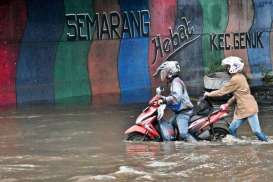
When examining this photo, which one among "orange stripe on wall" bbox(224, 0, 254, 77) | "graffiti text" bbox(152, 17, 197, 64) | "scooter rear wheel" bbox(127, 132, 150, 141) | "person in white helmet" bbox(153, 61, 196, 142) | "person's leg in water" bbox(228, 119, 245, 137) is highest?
"orange stripe on wall" bbox(224, 0, 254, 77)

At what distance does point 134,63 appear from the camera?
20.8 metres

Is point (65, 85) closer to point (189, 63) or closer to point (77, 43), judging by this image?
point (77, 43)

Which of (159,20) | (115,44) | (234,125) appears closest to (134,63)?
(115,44)

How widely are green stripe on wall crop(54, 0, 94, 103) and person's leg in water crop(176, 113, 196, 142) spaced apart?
25.9 feet

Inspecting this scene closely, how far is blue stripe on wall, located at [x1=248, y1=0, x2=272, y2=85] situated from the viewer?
25188 millimetres

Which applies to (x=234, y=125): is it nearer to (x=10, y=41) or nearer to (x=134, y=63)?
(x=10, y=41)

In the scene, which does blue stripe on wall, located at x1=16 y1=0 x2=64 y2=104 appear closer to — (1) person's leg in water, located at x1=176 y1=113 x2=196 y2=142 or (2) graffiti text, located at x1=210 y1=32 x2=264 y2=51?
(2) graffiti text, located at x1=210 y1=32 x2=264 y2=51

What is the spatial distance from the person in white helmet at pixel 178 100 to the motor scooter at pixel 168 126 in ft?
0.48

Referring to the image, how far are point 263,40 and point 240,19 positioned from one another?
1.65 m

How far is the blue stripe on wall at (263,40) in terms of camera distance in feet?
82.6

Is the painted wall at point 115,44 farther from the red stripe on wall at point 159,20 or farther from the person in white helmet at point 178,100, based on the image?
the person in white helmet at point 178,100

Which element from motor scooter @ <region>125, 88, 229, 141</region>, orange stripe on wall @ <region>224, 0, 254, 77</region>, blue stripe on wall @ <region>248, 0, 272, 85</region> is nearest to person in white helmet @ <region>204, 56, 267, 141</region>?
motor scooter @ <region>125, 88, 229, 141</region>

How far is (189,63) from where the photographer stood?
22.7m

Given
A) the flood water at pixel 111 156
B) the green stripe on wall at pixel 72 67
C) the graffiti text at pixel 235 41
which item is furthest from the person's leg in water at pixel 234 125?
the graffiti text at pixel 235 41
